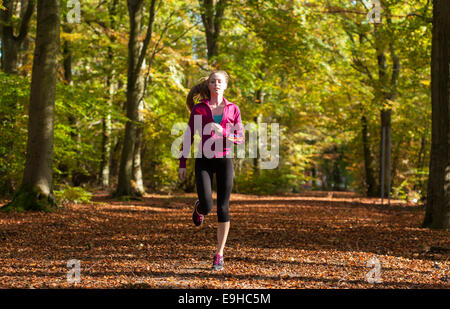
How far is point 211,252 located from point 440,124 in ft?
17.5

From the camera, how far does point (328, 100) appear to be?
23.9 meters

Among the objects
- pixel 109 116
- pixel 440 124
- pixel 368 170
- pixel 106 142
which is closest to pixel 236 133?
pixel 440 124

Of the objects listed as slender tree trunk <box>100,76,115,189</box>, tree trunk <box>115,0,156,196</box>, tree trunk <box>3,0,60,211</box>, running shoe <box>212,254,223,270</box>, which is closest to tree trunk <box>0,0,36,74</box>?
tree trunk <box>115,0,156,196</box>

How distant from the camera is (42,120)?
10367 millimetres

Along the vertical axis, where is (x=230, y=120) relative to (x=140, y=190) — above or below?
above

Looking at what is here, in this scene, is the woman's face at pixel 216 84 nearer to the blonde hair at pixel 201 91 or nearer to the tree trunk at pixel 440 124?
the blonde hair at pixel 201 91

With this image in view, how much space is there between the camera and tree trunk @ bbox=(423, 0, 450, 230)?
8.95 meters

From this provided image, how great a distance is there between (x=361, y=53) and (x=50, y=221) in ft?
55.4

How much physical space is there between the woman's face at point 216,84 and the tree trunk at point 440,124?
5.77 meters

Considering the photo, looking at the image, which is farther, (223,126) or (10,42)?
(10,42)

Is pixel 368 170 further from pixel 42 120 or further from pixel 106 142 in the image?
pixel 42 120

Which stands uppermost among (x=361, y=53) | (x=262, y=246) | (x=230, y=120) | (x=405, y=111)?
(x=361, y=53)
